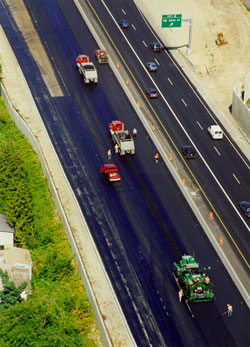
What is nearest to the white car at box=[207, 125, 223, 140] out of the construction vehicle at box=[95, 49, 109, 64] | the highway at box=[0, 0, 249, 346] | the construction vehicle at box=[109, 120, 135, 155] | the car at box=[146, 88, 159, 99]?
the highway at box=[0, 0, 249, 346]

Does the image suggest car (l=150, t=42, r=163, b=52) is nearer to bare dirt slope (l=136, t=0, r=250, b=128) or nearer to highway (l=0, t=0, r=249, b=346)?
highway (l=0, t=0, r=249, b=346)

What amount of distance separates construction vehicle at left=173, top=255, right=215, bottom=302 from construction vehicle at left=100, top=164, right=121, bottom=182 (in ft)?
A: 64.8

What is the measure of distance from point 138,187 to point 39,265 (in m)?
18.1

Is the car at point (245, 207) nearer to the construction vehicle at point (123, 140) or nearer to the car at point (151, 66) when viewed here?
the construction vehicle at point (123, 140)

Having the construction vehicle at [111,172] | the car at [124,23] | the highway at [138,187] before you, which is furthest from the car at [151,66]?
the construction vehicle at [111,172]

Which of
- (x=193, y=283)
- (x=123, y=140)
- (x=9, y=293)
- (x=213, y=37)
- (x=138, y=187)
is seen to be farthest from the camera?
(x=213, y=37)

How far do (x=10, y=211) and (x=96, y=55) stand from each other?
144 ft

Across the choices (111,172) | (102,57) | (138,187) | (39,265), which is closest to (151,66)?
(102,57)

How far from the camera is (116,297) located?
8138 cm

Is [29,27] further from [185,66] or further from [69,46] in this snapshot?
[185,66]

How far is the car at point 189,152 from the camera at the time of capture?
105312 millimetres

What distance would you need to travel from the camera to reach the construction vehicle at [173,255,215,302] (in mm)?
80438

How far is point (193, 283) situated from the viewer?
8075cm

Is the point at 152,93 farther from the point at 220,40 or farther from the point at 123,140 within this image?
the point at 220,40
